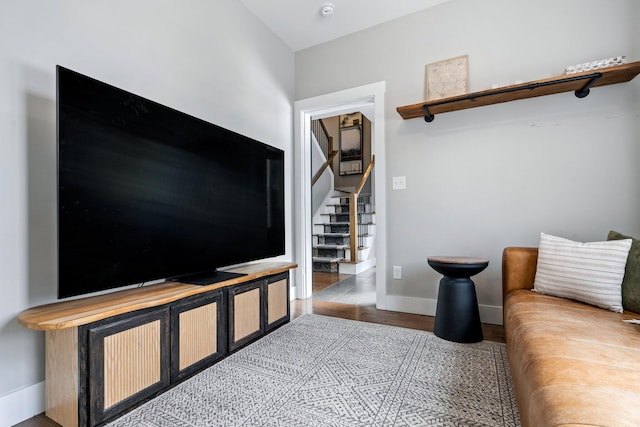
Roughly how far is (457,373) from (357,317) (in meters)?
1.12

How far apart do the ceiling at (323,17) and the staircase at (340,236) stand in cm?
290

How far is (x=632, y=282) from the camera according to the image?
5.30 feet

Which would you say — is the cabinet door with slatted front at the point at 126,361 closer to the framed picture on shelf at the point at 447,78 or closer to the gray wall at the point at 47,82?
the gray wall at the point at 47,82

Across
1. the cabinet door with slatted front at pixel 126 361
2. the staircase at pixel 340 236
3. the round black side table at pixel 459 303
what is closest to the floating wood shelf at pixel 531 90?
the round black side table at pixel 459 303

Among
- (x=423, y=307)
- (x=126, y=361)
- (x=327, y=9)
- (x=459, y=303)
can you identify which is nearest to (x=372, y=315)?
(x=423, y=307)

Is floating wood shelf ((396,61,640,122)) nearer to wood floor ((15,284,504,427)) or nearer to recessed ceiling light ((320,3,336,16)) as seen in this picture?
recessed ceiling light ((320,3,336,16))

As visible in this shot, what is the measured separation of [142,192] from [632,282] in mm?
2622

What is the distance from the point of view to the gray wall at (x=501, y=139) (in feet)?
7.32

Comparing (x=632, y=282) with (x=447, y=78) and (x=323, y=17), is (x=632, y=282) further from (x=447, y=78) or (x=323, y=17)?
(x=323, y=17)

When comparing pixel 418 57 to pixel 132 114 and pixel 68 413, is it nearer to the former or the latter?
pixel 132 114

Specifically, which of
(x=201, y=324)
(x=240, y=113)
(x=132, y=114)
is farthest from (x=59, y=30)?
(x=201, y=324)

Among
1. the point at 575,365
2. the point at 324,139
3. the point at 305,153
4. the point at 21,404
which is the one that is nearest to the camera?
the point at 575,365

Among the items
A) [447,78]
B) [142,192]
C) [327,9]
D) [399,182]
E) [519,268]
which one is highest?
[327,9]

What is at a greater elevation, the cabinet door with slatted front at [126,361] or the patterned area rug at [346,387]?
the cabinet door with slatted front at [126,361]
